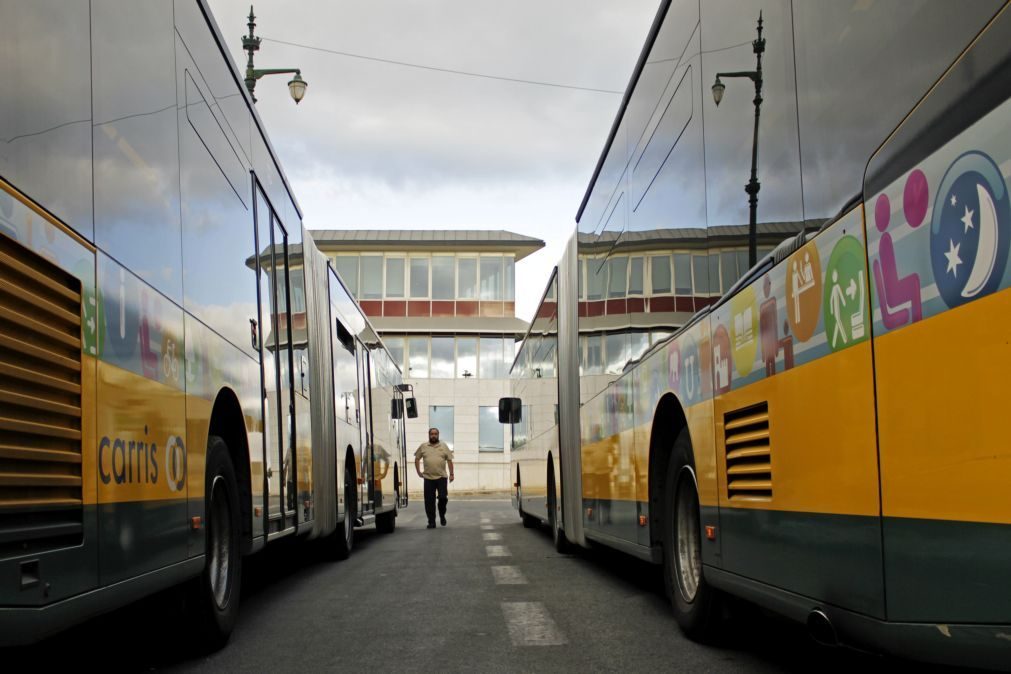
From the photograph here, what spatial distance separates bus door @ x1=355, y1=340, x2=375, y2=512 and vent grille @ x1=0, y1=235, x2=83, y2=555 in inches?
382

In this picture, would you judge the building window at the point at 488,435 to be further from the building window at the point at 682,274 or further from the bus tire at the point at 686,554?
the building window at the point at 682,274

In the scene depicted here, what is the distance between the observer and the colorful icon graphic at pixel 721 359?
4.96 meters

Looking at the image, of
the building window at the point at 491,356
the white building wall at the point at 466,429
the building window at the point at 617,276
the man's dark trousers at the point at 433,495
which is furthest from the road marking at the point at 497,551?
the building window at the point at 491,356

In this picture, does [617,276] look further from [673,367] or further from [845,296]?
[845,296]

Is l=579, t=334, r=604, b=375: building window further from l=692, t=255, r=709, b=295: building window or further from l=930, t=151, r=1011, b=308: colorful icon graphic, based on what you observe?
l=930, t=151, r=1011, b=308: colorful icon graphic

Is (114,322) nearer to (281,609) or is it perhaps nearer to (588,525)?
(281,609)

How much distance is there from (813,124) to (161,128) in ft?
9.65

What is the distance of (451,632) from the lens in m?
6.32

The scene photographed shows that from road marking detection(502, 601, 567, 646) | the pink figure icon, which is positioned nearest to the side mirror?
road marking detection(502, 601, 567, 646)

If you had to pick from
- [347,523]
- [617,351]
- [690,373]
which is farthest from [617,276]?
[347,523]

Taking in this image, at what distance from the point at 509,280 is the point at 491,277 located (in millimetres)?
812

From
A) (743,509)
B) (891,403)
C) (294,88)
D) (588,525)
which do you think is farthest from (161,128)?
(294,88)

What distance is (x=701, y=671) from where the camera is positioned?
16.6ft

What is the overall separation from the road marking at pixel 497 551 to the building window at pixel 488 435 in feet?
98.2
